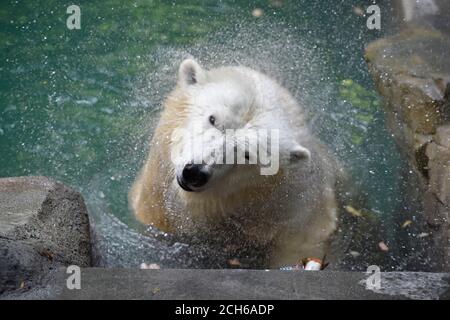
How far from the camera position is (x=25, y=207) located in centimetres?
310

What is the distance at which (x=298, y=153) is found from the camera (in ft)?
12.1

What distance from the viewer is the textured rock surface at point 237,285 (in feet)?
7.54

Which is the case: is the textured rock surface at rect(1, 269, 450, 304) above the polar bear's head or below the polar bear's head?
below

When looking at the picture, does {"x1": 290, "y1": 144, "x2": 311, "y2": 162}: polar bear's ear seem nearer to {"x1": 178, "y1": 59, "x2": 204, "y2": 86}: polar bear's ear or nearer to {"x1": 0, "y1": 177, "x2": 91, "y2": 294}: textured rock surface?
{"x1": 178, "y1": 59, "x2": 204, "y2": 86}: polar bear's ear

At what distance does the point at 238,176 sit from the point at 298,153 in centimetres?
40

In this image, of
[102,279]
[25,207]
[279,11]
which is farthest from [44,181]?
[279,11]

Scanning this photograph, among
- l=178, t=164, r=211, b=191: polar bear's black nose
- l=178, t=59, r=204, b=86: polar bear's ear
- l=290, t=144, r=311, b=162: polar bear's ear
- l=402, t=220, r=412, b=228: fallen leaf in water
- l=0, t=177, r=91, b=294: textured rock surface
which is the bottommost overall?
l=0, t=177, r=91, b=294: textured rock surface

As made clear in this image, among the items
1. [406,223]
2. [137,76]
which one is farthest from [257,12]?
[406,223]

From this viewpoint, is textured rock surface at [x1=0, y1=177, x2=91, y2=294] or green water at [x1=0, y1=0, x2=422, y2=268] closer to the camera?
textured rock surface at [x1=0, y1=177, x2=91, y2=294]

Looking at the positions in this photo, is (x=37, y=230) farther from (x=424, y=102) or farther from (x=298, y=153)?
(x=424, y=102)

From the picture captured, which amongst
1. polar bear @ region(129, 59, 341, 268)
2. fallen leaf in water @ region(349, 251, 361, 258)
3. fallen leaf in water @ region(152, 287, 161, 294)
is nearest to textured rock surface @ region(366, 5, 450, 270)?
fallen leaf in water @ region(349, 251, 361, 258)

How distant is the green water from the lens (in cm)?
486

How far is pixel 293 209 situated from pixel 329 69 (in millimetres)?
2428

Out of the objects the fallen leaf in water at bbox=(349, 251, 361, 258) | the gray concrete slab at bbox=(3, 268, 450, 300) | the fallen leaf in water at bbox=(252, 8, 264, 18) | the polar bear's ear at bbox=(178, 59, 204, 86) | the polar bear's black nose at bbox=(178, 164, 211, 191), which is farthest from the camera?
the fallen leaf in water at bbox=(252, 8, 264, 18)
